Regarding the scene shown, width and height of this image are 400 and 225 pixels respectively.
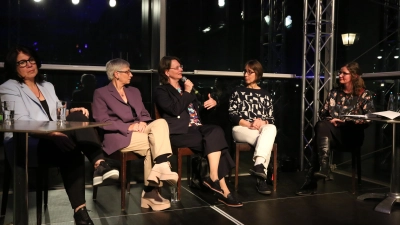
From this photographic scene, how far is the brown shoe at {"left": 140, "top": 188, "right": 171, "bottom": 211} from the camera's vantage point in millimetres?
2975

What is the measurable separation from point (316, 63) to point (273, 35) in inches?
33.0

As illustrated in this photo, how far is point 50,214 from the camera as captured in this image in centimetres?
284

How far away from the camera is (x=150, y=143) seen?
2984 mm

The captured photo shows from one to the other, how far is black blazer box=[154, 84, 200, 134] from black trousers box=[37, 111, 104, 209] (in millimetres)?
826

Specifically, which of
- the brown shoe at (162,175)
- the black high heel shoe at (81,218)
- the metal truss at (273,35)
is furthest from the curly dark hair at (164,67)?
the metal truss at (273,35)

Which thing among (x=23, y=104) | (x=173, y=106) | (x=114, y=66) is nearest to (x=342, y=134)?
(x=173, y=106)

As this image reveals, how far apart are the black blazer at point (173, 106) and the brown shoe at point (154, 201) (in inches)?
21.8

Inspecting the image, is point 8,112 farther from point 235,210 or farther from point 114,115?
point 235,210

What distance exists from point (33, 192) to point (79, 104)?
92cm

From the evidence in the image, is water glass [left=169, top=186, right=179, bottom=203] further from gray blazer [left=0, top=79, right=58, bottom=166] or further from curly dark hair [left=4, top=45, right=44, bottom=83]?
curly dark hair [left=4, top=45, right=44, bottom=83]

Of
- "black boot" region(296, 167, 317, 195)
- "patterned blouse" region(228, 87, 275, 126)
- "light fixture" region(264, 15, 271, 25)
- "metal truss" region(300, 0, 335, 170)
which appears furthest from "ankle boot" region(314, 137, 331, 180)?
"light fixture" region(264, 15, 271, 25)

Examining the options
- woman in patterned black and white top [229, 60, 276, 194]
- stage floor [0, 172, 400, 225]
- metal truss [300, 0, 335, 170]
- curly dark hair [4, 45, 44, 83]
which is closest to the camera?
curly dark hair [4, 45, 44, 83]

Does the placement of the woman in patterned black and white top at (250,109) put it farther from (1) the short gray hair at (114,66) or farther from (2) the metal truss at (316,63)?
(1) the short gray hair at (114,66)

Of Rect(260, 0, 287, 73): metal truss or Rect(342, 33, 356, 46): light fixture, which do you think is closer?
Rect(342, 33, 356, 46): light fixture
